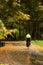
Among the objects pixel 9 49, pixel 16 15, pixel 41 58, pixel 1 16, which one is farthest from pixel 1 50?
pixel 16 15

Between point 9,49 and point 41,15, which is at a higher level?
point 41,15

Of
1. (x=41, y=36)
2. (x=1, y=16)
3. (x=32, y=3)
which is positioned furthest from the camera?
(x=41, y=36)

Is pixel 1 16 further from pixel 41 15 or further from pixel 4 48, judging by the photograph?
pixel 41 15

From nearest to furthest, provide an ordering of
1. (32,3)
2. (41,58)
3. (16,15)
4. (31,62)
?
(16,15) → (32,3) → (31,62) → (41,58)

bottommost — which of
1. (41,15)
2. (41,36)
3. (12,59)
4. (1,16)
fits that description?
(41,36)

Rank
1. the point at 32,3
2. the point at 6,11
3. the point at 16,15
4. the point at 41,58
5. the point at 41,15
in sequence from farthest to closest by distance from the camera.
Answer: the point at 41,15 → the point at 41,58 → the point at 32,3 → the point at 6,11 → the point at 16,15

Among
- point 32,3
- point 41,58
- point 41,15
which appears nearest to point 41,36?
point 41,15

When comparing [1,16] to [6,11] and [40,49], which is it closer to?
[6,11]

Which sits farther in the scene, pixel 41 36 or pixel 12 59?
pixel 41 36

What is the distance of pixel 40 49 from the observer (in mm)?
6402

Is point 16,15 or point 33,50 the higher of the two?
point 16,15

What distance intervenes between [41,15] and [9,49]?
5.02 ft

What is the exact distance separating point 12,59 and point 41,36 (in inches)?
180

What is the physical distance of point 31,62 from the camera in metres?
4.72
